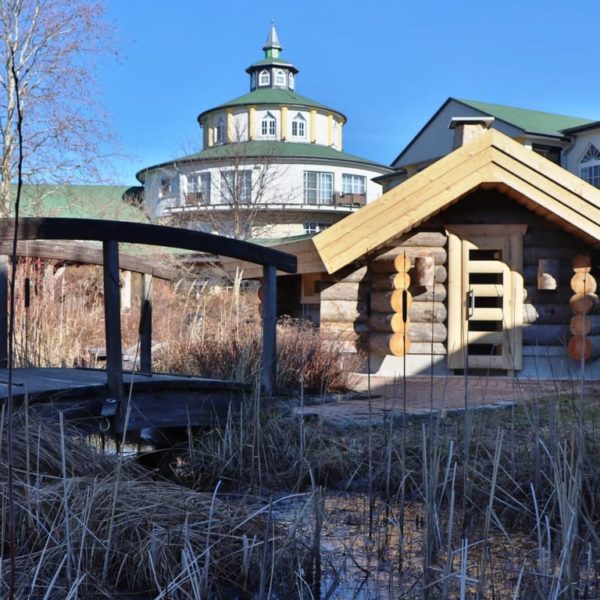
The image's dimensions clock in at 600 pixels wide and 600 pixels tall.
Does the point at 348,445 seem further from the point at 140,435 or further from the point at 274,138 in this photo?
the point at 274,138

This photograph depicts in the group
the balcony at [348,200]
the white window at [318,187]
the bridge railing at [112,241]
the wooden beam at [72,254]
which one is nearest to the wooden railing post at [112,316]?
the bridge railing at [112,241]

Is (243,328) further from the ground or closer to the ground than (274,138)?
closer to the ground

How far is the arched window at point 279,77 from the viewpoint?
47469 mm

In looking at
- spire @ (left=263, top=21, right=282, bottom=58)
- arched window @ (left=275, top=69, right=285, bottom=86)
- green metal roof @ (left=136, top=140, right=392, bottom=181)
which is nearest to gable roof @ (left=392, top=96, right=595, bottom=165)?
green metal roof @ (left=136, top=140, right=392, bottom=181)

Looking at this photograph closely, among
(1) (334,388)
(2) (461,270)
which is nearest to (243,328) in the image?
(1) (334,388)

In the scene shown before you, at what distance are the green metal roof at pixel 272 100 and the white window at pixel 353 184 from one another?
4153mm

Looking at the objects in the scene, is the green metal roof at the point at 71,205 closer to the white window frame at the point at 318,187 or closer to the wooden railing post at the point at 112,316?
the wooden railing post at the point at 112,316

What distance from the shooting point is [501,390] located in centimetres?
863

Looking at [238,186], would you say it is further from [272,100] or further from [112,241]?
[112,241]

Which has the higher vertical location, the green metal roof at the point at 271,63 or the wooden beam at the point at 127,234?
the green metal roof at the point at 271,63

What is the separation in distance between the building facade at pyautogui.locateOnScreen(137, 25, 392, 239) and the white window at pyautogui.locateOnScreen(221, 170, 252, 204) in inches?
1.6

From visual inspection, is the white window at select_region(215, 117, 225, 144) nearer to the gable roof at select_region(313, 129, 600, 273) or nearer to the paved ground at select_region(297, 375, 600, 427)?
the gable roof at select_region(313, 129, 600, 273)

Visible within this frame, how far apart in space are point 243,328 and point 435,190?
10.0 feet

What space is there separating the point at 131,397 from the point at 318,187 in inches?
1431
